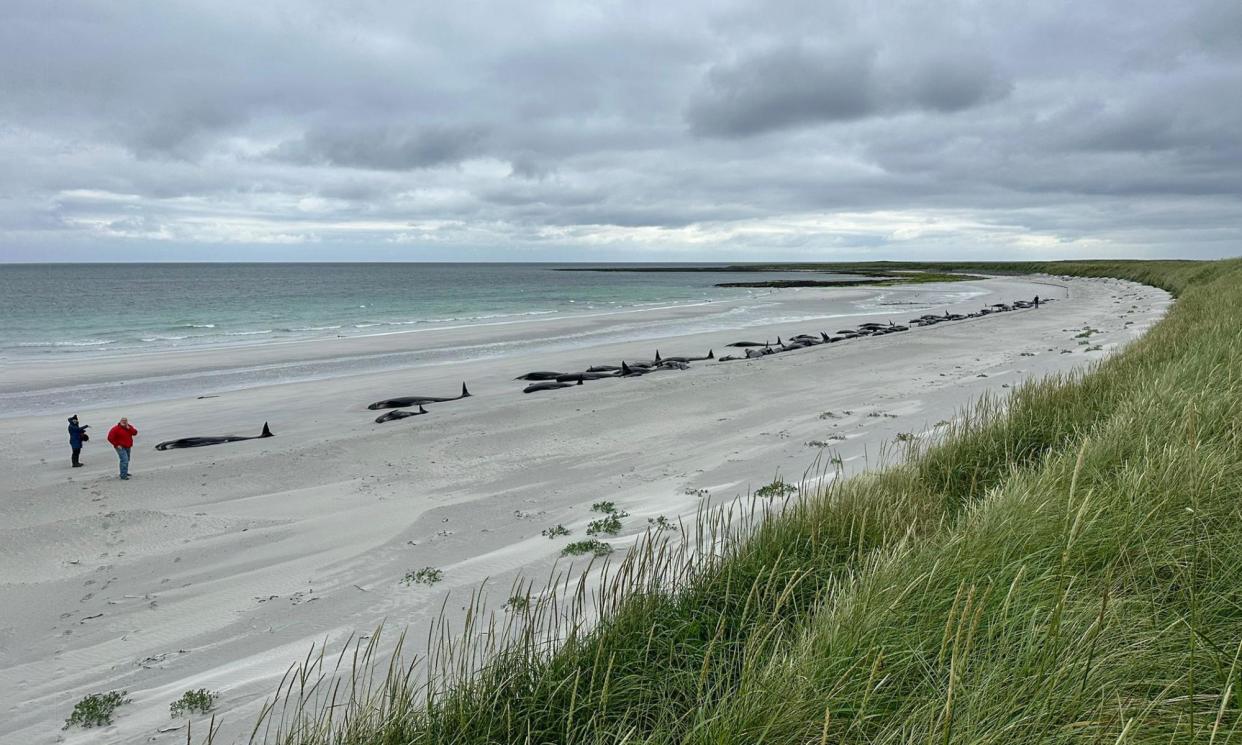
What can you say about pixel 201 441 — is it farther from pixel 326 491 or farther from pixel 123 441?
pixel 326 491

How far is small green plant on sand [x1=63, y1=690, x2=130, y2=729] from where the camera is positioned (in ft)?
17.0

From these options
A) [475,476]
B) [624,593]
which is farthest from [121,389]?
[624,593]

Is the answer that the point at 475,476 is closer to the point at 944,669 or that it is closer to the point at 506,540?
the point at 506,540

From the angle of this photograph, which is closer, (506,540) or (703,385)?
(506,540)

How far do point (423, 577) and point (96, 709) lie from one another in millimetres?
2970

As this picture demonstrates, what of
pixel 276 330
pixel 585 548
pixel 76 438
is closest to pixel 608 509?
pixel 585 548

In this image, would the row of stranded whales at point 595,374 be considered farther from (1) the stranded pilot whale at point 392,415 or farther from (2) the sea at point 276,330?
(2) the sea at point 276,330

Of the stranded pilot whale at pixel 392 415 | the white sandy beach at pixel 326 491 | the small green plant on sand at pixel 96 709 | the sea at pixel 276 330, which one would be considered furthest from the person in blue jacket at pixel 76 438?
the small green plant on sand at pixel 96 709

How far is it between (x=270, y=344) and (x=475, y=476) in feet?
99.3

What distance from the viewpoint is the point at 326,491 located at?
11.1m

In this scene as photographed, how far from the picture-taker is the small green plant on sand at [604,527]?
27.5 ft

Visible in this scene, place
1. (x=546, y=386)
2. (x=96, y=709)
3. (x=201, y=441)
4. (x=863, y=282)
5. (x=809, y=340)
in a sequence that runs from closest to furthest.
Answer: (x=96, y=709) < (x=201, y=441) < (x=546, y=386) < (x=809, y=340) < (x=863, y=282)

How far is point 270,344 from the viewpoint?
1431 inches

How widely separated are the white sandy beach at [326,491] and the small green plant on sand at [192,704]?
8 cm
